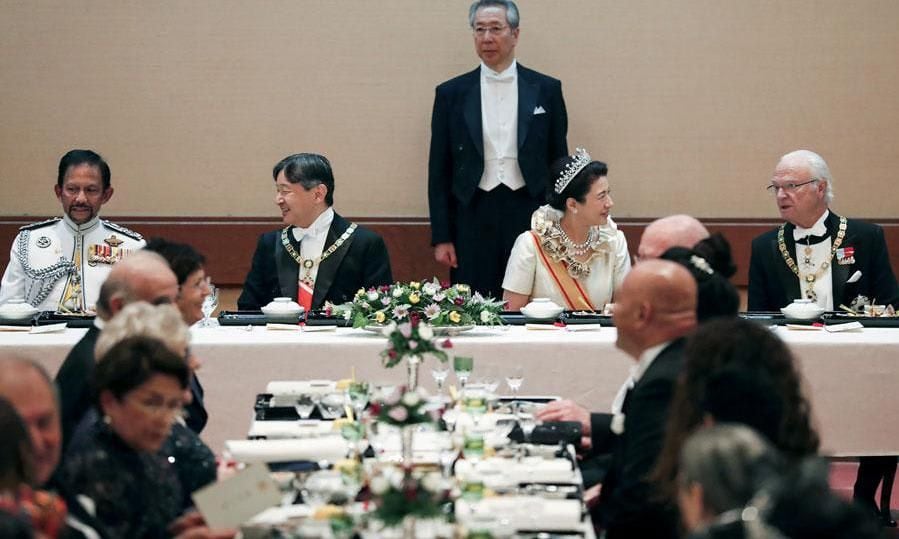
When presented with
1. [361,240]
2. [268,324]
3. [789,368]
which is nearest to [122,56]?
[361,240]

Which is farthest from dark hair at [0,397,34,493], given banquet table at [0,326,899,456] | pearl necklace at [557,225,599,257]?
pearl necklace at [557,225,599,257]

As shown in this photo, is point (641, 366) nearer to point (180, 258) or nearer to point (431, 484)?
point (431, 484)

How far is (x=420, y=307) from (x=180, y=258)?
113 cm

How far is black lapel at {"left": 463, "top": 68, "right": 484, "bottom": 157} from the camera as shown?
22.9ft

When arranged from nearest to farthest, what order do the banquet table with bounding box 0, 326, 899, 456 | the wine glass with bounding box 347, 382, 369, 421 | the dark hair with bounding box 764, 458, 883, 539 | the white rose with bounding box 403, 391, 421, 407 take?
the dark hair with bounding box 764, 458, 883, 539 → the white rose with bounding box 403, 391, 421, 407 → the wine glass with bounding box 347, 382, 369, 421 → the banquet table with bounding box 0, 326, 899, 456

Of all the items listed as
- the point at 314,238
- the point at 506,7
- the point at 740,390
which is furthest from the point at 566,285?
the point at 740,390

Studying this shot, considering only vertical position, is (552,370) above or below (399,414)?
below

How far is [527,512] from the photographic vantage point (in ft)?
10.4

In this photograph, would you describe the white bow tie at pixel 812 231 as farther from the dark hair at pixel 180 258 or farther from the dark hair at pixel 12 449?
the dark hair at pixel 12 449

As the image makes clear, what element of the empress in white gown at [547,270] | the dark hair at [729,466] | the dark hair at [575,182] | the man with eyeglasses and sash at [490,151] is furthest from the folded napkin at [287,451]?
the man with eyeglasses and sash at [490,151]

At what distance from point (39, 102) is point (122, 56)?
0.49 meters

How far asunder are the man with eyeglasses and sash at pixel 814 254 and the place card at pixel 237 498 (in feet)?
11.3

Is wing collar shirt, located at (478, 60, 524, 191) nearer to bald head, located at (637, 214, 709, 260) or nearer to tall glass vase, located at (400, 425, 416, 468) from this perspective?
bald head, located at (637, 214, 709, 260)

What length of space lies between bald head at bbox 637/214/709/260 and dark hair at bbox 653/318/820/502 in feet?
6.18
